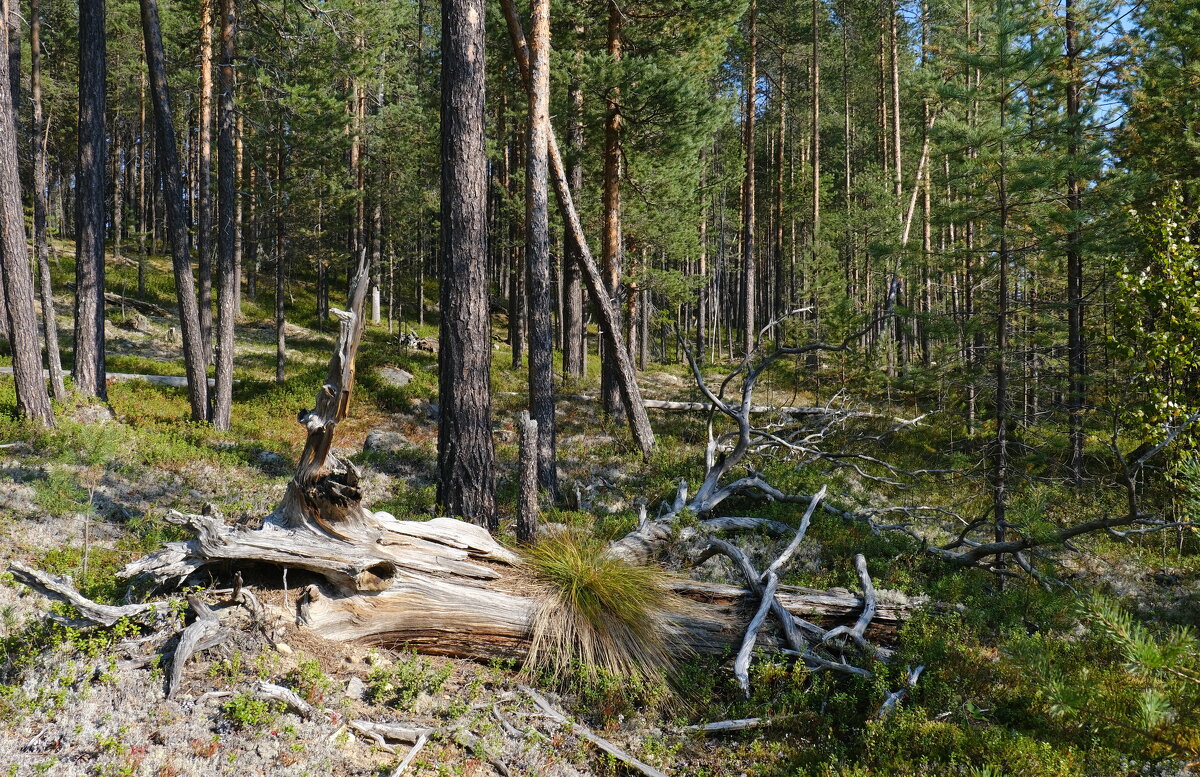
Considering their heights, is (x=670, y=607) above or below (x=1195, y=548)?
above

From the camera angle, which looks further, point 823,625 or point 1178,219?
point 1178,219

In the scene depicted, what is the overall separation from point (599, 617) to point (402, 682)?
136 centimetres

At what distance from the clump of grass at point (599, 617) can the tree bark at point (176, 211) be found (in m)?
10.2

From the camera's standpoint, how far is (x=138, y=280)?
2859 cm

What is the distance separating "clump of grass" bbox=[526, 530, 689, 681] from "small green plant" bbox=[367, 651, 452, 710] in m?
0.64

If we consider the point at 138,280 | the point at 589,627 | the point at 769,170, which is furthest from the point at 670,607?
the point at 769,170

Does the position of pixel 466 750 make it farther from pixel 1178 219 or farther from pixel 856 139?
pixel 856 139

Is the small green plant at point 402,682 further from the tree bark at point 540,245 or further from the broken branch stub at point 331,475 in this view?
the tree bark at point 540,245

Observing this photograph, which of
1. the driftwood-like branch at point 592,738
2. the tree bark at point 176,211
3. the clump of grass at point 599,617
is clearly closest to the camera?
the driftwood-like branch at point 592,738

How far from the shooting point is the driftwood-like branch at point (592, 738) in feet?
12.8

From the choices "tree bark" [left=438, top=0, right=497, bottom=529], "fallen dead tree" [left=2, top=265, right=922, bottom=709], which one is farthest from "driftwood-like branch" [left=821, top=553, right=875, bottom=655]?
"tree bark" [left=438, top=0, right=497, bottom=529]

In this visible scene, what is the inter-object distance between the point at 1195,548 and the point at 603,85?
1150 cm

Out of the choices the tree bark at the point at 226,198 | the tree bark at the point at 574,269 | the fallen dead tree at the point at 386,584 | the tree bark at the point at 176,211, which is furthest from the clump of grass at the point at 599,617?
the tree bark at the point at 176,211

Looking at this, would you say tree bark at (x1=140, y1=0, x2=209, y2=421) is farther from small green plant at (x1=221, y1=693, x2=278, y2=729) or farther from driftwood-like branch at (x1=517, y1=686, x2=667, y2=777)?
driftwood-like branch at (x1=517, y1=686, x2=667, y2=777)
